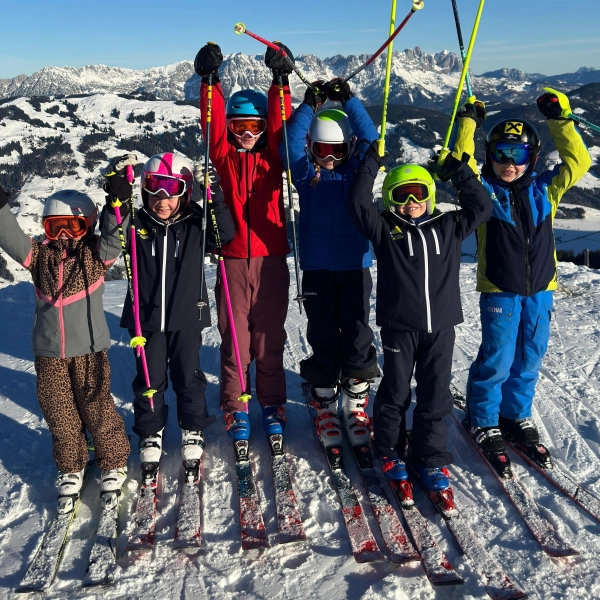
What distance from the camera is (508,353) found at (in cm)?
364

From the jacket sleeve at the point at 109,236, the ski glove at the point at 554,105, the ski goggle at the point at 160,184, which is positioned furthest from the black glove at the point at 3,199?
the ski glove at the point at 554,105

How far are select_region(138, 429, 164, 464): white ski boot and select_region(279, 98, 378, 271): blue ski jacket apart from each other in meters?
1.60

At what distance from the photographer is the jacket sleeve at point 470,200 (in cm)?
316

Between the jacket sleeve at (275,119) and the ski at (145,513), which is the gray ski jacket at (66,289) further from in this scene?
the jacket sleeve at (275,119)

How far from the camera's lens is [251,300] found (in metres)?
3.72

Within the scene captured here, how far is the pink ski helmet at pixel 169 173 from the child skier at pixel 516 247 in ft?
5.93

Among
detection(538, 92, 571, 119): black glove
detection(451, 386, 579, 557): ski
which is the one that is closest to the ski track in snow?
detection(451, 386, 579, 557): ski

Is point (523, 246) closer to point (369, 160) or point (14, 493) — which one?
point (369, 160)

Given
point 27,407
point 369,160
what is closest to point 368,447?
point 369,160

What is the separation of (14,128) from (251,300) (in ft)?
522

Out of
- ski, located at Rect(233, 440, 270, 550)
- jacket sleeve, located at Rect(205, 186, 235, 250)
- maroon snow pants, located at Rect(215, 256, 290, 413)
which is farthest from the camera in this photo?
maroon snow pants, located at Rect(215, 256, 290, 413)

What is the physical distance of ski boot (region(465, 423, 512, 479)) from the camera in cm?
349

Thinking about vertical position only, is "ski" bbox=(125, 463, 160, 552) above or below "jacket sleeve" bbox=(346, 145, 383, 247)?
below

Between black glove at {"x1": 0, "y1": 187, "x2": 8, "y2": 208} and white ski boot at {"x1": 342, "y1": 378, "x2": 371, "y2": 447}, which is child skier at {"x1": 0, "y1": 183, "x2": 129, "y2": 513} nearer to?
black glove at {"x1": 0, "y1": 187, "x2": 8, "y2": 208}
